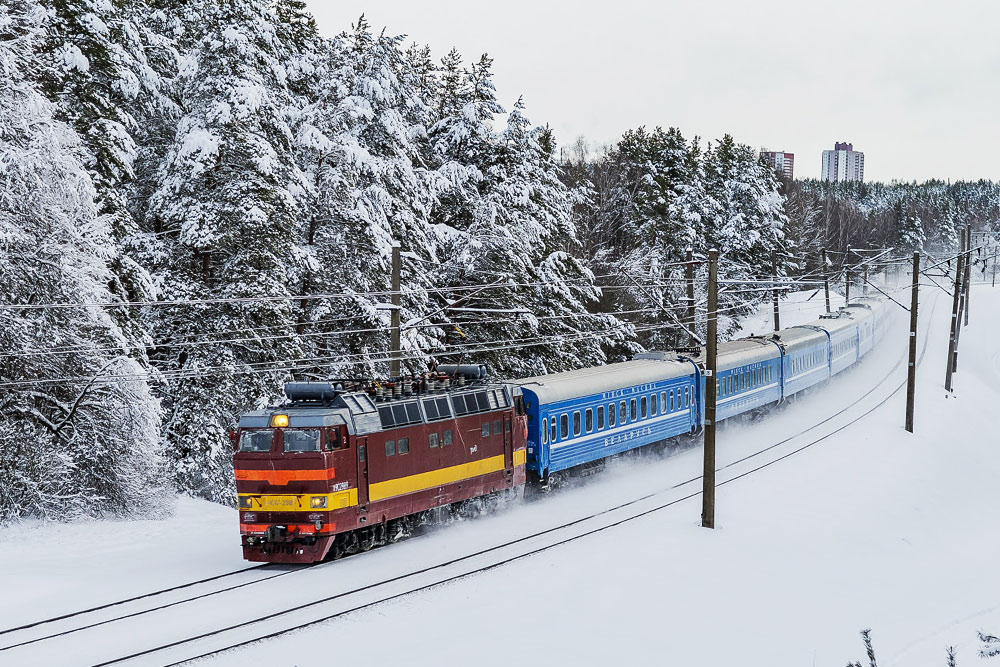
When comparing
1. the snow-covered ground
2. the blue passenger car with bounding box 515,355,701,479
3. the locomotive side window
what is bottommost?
the snow-covered ground

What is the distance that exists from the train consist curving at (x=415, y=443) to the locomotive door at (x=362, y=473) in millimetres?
34

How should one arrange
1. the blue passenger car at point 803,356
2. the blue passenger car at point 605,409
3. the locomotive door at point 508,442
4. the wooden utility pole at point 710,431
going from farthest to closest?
1. the blue passenger car at point 803,356
2. the blue passenger car at point 605,409
3. the locomotive door at point 508,442
4. the wooden utility pole at point 710,431

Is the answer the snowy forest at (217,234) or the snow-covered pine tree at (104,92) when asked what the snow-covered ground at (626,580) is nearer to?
the snowy forest at (217,234)

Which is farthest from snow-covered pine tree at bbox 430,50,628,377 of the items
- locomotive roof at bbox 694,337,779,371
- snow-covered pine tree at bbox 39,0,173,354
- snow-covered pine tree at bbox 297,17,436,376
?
snow-covered pine tree at bbox 39,0,173,354

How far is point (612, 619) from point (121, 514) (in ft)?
41.4

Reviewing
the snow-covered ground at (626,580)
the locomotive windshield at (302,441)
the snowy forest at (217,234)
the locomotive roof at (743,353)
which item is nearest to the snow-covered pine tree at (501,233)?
the snowy forest at (217,234)

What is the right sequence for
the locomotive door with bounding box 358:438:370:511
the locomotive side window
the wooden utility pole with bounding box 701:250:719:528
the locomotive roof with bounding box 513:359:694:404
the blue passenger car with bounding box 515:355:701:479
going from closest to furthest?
the locomotive side window < the locomotive door with bounding box 358:438:370:511 < the wooden utility pole with bounding box 701:250:719:528 < the blue passenger car with bounding box 515:355:701:479 < the locomotive roof with bounding box 513:359:694:404

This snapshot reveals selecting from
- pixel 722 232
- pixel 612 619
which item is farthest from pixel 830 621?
pixel 722 232

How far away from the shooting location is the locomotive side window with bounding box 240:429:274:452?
18.7 meters

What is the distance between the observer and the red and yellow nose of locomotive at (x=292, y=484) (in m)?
18.3

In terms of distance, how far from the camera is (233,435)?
63.2 ft

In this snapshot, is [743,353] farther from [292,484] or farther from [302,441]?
[292,484]

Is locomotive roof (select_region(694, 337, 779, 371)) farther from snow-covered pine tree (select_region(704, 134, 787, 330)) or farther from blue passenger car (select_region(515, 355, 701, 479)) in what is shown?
snow-covered pine tree (select_region(704, 134, 787, 330))

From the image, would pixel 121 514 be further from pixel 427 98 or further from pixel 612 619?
pixel 427 98
